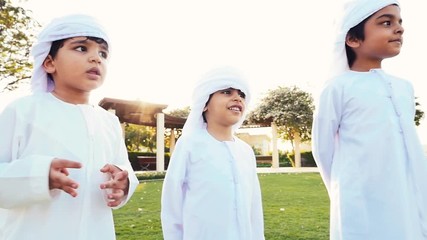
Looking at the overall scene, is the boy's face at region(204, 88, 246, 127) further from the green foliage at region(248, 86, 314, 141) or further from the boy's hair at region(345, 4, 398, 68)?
the green foliage at region(248, 86, 314, 141)

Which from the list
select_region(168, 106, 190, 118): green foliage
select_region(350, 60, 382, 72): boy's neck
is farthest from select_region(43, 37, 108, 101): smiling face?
select_region(168, 106, 190, 118): green foliage

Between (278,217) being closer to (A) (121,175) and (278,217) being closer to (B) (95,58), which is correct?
(A) (121,175)

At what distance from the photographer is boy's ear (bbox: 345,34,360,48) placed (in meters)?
2.59

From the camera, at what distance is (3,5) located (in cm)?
1203

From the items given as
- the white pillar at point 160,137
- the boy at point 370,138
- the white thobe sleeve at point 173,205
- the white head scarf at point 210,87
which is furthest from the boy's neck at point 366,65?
the white pillar at point 160,137

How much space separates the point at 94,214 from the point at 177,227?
950 millimetres

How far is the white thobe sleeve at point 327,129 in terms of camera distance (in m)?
2.46

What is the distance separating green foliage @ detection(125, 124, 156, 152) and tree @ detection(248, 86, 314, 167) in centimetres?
1407

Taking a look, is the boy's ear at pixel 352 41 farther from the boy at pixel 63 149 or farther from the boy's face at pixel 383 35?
the boy at pixel 63 149

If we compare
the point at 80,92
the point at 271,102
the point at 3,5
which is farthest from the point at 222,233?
the point at 271,102

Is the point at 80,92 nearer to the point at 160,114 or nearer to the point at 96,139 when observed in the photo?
the point at 96,139

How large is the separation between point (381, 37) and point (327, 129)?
62 centimetres

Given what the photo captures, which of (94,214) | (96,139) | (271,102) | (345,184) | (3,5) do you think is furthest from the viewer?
(271,102)

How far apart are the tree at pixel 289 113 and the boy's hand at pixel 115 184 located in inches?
976
